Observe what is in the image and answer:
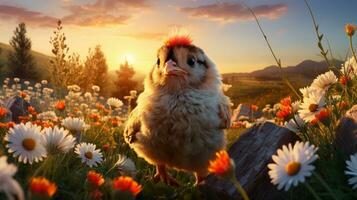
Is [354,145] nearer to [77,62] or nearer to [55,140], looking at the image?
[55,140]

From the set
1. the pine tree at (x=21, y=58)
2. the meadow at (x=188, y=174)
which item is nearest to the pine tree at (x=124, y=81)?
the pine tree at (x=21, y=58)

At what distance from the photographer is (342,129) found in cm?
424

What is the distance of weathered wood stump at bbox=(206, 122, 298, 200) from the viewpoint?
13.8 feet

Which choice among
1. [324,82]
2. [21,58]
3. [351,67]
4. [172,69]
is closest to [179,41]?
[172,69]

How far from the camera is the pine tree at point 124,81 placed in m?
50.6

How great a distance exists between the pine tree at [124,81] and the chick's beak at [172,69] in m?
45.9

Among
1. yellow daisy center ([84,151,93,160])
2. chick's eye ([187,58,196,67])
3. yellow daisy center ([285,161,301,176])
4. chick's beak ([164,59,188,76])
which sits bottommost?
yellow daisy center ([84,151,93,160])

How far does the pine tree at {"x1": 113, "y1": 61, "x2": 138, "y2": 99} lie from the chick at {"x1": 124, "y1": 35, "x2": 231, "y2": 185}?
45544 millimetres

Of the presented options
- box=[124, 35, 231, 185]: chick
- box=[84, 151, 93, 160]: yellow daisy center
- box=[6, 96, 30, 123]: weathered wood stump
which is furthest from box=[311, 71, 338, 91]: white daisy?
box=[6, 96, 30, 123]: weathered wood stump

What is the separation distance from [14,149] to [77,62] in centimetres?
1247

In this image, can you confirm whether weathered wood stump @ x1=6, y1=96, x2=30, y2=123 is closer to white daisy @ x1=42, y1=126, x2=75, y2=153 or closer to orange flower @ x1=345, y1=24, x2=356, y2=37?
white daisy @ x1=42, y1=126, x2=75, y2=153

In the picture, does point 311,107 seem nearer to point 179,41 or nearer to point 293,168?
point 179,41

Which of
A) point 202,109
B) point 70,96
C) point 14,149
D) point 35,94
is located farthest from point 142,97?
point 35,94

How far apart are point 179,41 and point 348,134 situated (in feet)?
6.16
